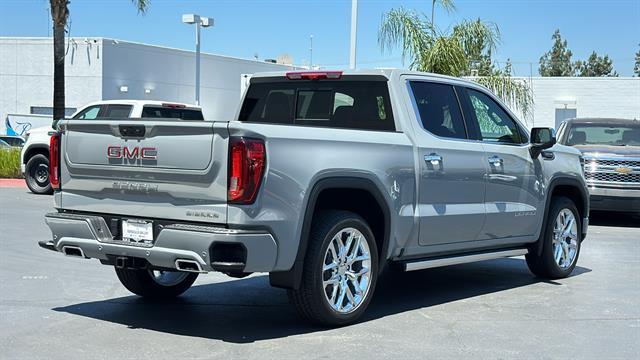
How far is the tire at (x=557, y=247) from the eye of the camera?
8.97 m

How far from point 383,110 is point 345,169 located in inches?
47.1

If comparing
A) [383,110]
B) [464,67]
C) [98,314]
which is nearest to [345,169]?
[383,110]

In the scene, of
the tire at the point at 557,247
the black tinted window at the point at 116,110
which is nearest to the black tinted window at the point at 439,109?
the tire at the point at 557,247

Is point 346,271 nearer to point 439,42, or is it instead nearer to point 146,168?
point 146,168

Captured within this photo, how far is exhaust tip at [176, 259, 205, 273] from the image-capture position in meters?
5.73

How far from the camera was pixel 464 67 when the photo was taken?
22.1 meters

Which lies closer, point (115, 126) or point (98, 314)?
point (115, 126)

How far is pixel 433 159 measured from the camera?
23.8ft

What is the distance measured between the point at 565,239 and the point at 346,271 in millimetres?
3716

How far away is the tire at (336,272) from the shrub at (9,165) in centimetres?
1752

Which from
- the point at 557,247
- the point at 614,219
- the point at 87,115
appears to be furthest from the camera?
the point at 87,115

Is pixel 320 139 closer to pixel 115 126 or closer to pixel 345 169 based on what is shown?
pixel 345 169

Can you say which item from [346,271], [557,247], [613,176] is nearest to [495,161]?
[557,247]

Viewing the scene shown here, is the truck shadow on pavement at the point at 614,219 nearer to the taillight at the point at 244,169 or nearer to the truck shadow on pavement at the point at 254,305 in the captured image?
the truck shadow on pavement at the point at 254,305
